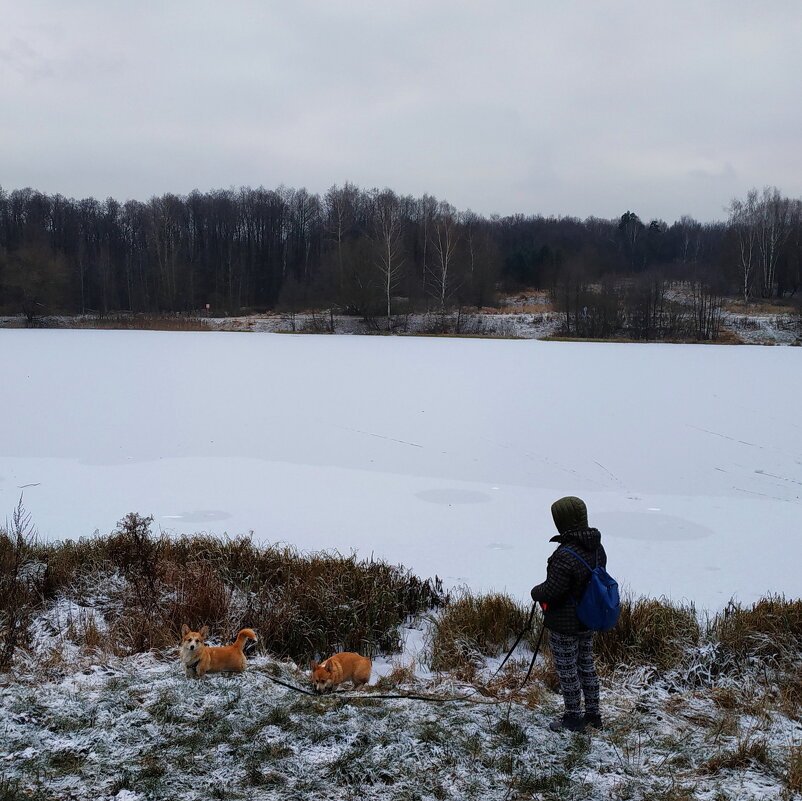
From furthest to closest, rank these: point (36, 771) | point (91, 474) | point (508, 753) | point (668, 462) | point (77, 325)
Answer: point (77, 325) < point (668, 462) < point (91, 474) < point (508, 753) < point (36, 771)

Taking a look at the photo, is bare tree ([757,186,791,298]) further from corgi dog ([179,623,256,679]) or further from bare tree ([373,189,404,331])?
corgi dog ([179,623,256,679])

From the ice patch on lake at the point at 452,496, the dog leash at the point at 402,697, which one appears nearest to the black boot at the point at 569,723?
the dog leash at the point at 402,697

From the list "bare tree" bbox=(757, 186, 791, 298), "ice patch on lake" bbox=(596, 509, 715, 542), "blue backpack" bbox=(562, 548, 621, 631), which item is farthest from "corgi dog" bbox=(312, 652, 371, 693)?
"bare tree" bbox=(757, 186, 791, 298)

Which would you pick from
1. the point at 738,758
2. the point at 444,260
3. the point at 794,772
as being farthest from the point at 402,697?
the point at 444,260

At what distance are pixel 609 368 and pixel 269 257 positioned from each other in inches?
1805

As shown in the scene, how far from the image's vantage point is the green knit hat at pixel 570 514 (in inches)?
107

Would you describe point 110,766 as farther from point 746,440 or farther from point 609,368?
point 609,368

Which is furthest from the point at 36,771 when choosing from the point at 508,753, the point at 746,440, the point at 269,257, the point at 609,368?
the point at 269,257

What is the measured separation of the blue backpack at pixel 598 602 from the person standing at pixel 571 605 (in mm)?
26

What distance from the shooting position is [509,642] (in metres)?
4.12

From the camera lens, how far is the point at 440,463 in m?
8.77

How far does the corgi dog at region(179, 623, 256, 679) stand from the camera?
3.15 m

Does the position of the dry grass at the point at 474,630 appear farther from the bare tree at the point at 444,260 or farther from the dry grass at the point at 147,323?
the dry grass at the point at 147,323

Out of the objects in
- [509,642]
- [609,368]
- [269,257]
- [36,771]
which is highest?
[269,257]
